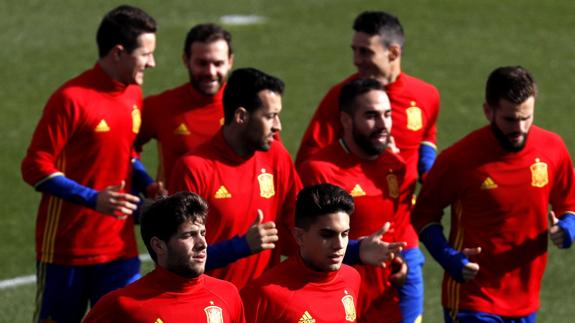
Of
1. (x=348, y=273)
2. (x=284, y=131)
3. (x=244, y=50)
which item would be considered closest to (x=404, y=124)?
(x=348, y=273)

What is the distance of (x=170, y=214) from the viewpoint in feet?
28.7

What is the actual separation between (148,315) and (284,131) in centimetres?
1167

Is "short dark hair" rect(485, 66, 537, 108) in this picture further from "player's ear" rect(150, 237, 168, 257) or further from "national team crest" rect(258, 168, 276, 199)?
"player's ear" rect(150, 237, 168, 257)

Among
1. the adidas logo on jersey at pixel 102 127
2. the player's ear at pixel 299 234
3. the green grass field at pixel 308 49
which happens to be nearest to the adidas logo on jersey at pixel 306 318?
the player's ear at pixel 299 234

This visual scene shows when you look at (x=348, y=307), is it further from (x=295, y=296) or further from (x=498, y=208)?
(x=498, y=208)

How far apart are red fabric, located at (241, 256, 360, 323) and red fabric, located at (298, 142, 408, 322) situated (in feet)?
5.15

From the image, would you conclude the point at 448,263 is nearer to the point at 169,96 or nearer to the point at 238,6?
the point at 169,96

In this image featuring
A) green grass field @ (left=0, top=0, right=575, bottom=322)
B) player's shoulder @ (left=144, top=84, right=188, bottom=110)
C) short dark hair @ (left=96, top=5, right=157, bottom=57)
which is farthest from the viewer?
green grass field @ (left=0, top=0, right=575, bottom=322)

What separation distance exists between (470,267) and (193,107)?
2.70m

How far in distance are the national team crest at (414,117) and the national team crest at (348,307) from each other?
3001mm

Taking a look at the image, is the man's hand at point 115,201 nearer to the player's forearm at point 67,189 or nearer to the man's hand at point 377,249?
the player's forearm at point 67,189

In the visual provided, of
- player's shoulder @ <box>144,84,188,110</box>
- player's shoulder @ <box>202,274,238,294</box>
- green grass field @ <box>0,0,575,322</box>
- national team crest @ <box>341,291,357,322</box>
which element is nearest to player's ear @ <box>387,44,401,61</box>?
player's shoulder @ <box>144,84,188,110</box>

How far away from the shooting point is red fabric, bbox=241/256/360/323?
938 centimetres

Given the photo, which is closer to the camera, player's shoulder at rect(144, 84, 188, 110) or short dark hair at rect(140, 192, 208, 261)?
short dark hair at rect(140, 192, 208, 261)
